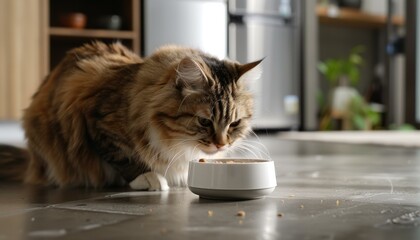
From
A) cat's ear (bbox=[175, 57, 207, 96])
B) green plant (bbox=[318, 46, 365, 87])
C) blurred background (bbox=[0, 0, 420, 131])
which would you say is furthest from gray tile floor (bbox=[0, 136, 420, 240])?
green plant (bbox=[318, 46, 365, 87])

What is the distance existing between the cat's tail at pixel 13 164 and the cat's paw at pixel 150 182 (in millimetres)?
483

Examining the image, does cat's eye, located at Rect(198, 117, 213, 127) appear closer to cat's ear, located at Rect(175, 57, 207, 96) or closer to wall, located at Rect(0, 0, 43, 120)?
cat's ear, located at Rect(175, 57, 207, 96)

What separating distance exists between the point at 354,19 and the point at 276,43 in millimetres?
1210

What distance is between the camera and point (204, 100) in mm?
1474

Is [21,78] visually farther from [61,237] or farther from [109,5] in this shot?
[61,237]

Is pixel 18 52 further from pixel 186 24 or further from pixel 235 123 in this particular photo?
pixel 235 123

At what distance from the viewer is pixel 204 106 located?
4.82 ft

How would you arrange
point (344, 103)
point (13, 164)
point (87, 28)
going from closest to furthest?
point (13, 164) < point (87, 28) < point (344, 103)

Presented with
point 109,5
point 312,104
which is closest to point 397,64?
point 312,104

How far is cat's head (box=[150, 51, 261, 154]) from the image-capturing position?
1470mm

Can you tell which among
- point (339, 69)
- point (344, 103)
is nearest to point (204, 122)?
point (344, 103)

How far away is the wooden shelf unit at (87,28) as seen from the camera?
12.8 ft

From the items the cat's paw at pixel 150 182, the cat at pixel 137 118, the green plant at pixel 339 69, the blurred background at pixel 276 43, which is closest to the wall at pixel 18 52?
the blurred background at pixel 276 43

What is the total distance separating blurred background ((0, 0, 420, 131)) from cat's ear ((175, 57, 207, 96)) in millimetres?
2147
